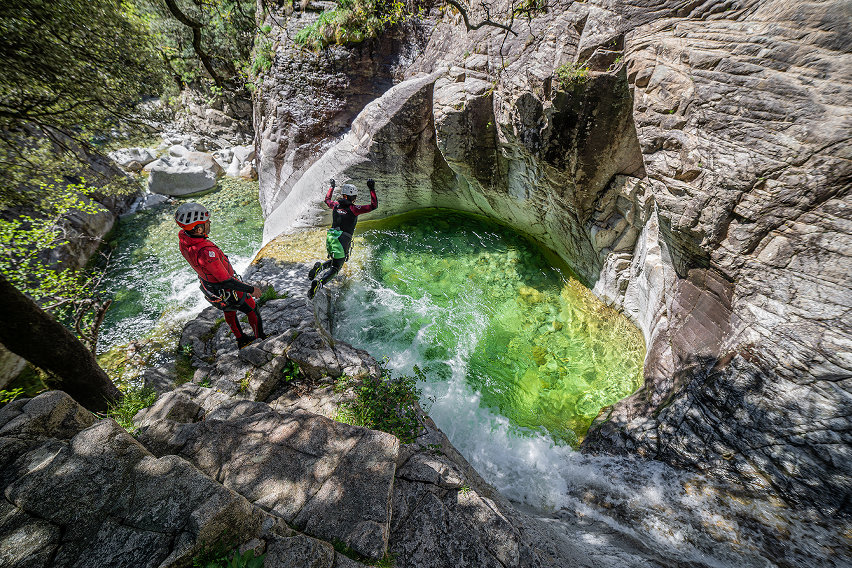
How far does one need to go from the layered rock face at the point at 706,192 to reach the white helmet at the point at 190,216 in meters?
5.73

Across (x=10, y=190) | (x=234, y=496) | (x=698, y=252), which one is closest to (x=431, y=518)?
(x=234, y=496)

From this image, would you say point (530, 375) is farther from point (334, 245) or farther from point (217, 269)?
point (217, 269)

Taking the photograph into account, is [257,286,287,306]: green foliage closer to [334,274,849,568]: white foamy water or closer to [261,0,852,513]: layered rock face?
[334,274,849,568]: white foamy water

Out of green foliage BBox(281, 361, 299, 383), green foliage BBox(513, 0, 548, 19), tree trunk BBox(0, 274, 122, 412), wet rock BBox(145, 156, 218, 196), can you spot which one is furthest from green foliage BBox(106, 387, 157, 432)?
wet rock BBox(145, 156, 218, 196)

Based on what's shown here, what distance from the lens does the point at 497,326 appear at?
7.69m

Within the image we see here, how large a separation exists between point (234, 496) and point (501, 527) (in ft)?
8.25

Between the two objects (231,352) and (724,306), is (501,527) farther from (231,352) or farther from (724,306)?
(231,352)

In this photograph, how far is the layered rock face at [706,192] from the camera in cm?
334

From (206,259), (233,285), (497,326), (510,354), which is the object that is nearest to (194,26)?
(206,259)

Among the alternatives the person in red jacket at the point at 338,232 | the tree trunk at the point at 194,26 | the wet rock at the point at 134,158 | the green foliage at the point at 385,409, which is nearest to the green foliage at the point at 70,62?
the tree trunk at the point at 194,26

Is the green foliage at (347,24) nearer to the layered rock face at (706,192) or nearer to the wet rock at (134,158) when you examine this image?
the layered rock face at (706,192)

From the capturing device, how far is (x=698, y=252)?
4645 mm

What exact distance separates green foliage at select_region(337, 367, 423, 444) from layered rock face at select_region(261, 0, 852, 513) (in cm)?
331

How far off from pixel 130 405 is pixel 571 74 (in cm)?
881
